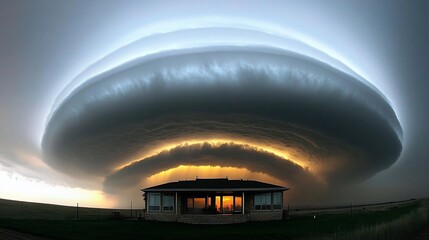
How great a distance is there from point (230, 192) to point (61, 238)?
22.5 meters

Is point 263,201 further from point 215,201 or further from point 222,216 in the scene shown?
point 222,216

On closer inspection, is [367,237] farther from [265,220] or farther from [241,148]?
[241,148]

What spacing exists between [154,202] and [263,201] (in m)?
10.3

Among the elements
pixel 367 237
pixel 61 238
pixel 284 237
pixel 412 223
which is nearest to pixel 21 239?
pixel 61 238

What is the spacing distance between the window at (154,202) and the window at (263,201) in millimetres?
9145

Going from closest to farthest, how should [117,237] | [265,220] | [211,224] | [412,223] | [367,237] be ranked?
[367,237] < [412,223] < [117,237] < [211,224] < [265,220]

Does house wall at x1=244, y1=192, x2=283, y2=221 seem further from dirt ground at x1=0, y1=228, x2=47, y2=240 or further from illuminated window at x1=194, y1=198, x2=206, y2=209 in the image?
dirt ground at x1=0, y1=228, x2=47, y2=240

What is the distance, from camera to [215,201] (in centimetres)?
4412

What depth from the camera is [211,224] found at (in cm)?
3938

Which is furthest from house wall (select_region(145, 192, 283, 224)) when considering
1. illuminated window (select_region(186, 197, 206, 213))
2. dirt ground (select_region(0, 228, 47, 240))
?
dirt ground (select_region(0, 228, 47, 240))

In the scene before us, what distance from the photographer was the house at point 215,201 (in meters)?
42.2

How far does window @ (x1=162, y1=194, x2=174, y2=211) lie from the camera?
43553mm

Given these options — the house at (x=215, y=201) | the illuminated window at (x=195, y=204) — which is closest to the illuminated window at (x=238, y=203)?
the house at (x=215, y=201)

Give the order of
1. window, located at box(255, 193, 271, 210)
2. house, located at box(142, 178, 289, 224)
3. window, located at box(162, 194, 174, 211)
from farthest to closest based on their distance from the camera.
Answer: window, located at box(162, 194, 174, 211)
window, located at box(255, 193, 271, 210)
house, located at box(142, 178, 289, 224)
